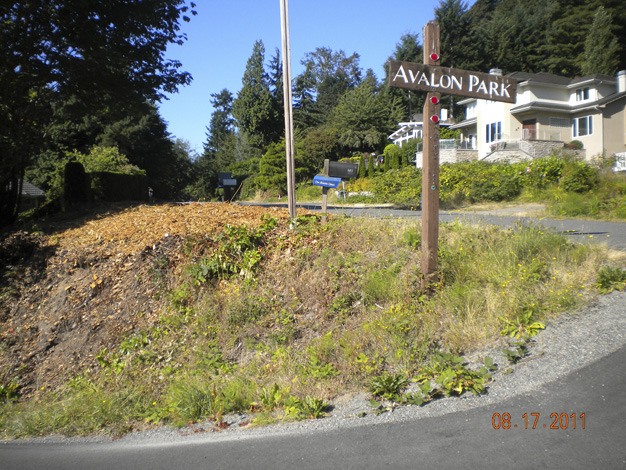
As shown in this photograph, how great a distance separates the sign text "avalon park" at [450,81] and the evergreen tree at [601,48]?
50433 mm

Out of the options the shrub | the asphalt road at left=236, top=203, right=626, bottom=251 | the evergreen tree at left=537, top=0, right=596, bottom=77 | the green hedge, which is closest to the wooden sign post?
the asphalt road at left=236, top=203, right=626, bottom=251

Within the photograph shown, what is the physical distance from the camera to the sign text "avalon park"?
6.77m

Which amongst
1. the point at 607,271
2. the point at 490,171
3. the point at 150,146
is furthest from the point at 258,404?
the point at 150,146

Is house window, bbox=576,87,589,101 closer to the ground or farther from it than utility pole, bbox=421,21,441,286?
farther from it

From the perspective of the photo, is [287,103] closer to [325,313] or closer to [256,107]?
[325,313]

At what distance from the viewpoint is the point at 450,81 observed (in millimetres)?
7098

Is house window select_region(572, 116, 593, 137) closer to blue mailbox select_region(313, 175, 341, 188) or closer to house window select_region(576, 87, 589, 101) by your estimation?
house window select_region(576, 87, 589, 101)

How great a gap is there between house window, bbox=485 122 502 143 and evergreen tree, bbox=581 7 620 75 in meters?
15.5

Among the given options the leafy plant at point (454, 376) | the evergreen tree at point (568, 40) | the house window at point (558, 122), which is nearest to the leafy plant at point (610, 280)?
the leafy plant at point (454, 376)

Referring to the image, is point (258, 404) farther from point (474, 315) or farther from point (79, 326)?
point (79, 326)

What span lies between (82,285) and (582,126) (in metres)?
40.8

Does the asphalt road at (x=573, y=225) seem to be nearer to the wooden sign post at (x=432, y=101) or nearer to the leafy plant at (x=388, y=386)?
the wooden sign post at (x=432, y=101)

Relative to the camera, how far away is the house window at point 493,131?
136 ft

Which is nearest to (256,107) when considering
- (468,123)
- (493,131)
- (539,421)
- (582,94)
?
(468,123)
